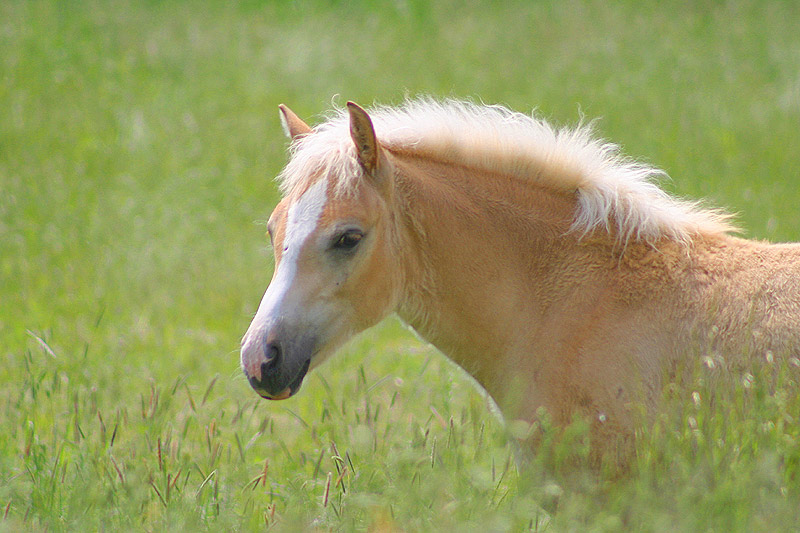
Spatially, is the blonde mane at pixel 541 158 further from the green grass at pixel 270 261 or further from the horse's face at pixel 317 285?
the green grass at pixel 270 261

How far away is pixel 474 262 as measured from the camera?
3484mm

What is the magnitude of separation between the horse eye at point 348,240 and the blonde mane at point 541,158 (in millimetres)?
362

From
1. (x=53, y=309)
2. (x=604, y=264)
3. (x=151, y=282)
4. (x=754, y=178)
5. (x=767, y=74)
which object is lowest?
(x=53, y=309)

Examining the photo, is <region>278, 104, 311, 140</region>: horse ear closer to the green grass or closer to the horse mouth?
the green grass

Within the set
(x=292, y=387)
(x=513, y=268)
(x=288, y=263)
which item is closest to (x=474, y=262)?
(x=513, y=268)

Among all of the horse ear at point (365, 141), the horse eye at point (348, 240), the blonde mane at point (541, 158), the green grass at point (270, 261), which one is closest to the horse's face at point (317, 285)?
the horse eye at point (348, 240)

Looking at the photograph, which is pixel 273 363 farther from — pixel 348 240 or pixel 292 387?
pixel 348 240

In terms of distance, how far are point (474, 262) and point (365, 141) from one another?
2.38ft

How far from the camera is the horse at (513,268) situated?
3.17m

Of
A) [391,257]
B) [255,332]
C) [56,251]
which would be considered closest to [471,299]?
[391,257]

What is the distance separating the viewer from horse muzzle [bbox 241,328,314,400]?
121 inches

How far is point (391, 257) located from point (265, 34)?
420 inches

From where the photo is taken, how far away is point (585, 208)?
3.55 metres

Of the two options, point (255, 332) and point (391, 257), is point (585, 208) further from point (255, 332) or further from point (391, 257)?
point (255, 332)
